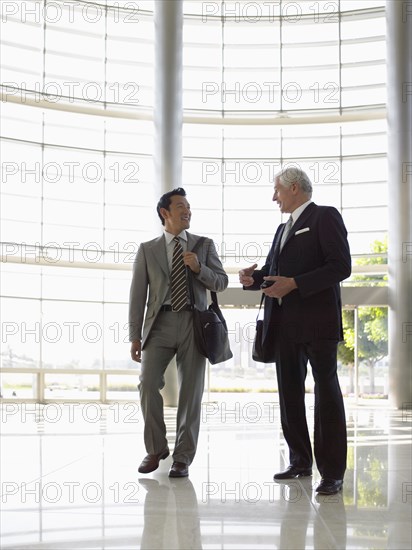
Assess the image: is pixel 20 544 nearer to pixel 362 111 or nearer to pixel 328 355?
pixel 328 355

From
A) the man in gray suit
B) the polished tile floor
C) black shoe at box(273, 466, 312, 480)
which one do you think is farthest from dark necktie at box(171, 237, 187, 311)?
black shoe at box(273, 466, 312, 480)

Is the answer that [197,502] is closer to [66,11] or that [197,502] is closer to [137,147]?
[137,147]

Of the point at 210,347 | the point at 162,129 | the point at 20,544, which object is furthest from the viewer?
the point at 162,129

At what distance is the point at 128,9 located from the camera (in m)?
21.0

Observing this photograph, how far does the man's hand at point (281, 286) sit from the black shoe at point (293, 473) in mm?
1189

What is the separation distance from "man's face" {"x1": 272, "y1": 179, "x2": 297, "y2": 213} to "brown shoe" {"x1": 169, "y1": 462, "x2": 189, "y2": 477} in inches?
70.8

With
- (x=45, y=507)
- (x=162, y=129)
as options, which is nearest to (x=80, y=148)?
(x=162, y=129)

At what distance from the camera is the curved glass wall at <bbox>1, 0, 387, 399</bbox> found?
1986cm

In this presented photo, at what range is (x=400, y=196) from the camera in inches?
679

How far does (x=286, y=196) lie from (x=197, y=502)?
6.43ft

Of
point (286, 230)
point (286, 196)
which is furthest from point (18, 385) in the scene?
point (286, 196)

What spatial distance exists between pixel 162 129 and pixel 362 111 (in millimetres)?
5744

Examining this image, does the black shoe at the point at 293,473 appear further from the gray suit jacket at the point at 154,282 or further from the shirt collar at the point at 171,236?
the shirt collar at the point at 171,236

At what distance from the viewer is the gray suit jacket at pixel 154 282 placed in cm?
526
